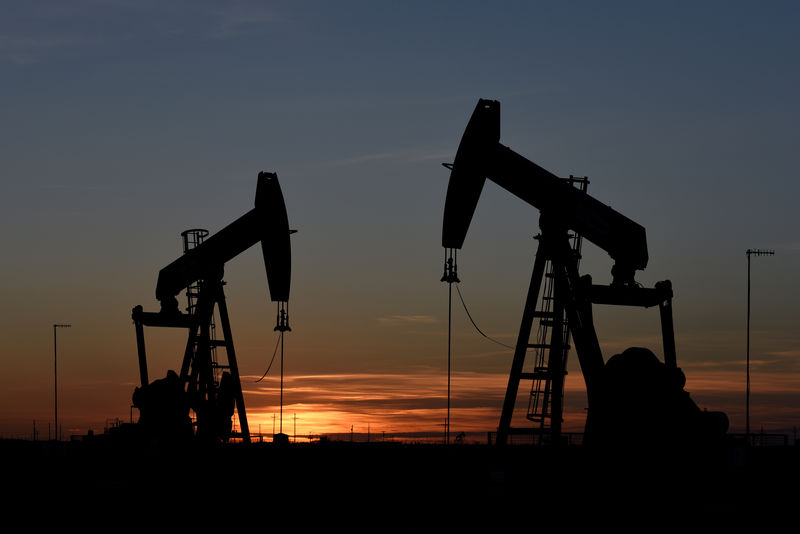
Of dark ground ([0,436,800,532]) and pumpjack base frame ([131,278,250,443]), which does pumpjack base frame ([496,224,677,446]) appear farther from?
pumpjack base frame ([131,278,250,443])

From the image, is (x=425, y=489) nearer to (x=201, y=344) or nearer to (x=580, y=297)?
(x=580, y=297)

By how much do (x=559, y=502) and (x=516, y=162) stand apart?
11.6m

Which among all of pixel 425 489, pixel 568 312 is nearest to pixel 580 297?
pixel 568 312

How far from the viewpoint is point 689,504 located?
22594 mm

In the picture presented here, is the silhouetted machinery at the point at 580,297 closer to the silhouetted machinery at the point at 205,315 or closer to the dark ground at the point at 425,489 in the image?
the dark ground at the point at 425,489

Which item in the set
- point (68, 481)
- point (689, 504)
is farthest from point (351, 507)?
point (68, 481)

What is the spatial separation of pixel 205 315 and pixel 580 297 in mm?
16953

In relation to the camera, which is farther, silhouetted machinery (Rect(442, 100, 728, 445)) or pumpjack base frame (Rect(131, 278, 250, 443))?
pumpjack base frame (Rect(131, 278, 250, 443))

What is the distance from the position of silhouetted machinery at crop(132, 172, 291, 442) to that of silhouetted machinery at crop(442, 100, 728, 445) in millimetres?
Result: 7800

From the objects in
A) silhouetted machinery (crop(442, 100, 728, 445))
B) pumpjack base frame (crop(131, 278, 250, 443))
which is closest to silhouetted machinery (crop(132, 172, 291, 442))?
pumpjack base frame (crop(131, 278, 250, 443))

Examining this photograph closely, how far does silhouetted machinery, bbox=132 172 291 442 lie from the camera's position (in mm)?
39875

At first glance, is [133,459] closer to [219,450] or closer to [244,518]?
[219,450]

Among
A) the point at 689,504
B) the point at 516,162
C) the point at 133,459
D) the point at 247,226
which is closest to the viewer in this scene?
the point at 689,504

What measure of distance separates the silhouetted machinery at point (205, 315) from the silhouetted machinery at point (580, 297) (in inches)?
307
